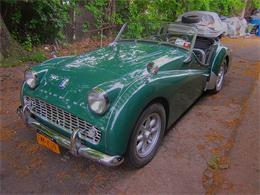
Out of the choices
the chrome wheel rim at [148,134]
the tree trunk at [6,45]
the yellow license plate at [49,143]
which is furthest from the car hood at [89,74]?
the tree trunk at [6,45]

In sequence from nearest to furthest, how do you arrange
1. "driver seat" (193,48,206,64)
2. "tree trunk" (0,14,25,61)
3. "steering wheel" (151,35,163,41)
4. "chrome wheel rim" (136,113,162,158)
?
"chrome wheel rim" (136,113,162,158), "steering wheel" (151,35,163,41), "driver seat" (193,48,206,64), "tree trunk" (0,14,25,61)

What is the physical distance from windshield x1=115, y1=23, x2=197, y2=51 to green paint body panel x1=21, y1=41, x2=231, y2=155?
0.19 m

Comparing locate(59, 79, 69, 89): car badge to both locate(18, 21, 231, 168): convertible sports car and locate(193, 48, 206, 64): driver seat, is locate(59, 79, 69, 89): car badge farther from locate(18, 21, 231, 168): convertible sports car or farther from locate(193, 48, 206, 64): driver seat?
locate(193, 48, 206, 64): driver seat

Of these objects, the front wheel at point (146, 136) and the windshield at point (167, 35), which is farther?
the windshield at point (167, 35)

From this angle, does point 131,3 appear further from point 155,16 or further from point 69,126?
Result: point 69,126

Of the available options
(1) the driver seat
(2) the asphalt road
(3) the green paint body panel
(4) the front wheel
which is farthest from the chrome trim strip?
(4) the front wheel

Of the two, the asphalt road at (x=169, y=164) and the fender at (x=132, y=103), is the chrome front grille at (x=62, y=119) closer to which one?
the fender at (x=132, y=103)

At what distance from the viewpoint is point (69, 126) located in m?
2.79

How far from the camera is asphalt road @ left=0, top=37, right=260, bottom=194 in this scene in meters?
2.84

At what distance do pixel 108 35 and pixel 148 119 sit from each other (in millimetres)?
7282

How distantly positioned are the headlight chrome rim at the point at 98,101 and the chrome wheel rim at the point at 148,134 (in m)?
0.49

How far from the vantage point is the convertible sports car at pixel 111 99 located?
2598 millimetres

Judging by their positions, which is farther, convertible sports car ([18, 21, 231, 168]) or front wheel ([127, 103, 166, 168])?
front wheel ([127, 103, 166, 168])

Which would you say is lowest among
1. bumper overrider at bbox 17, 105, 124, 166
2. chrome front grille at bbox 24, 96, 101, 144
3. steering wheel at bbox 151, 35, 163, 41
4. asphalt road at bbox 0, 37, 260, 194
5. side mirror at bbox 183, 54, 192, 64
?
asphalt road at bbox 0, 37, 260, 194
